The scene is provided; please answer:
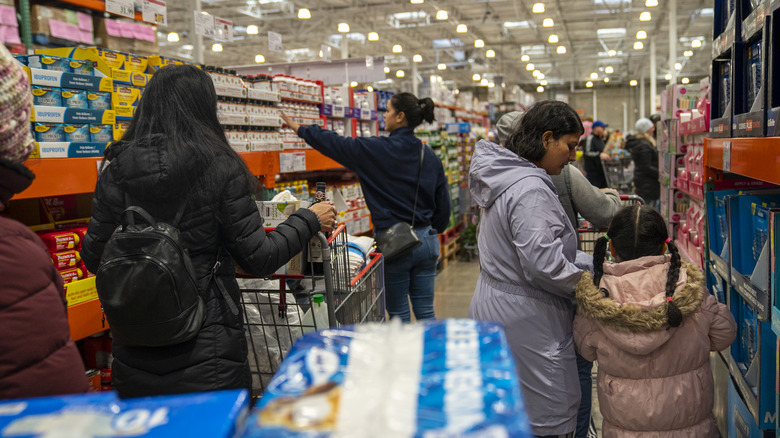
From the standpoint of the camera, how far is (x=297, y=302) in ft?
8.04

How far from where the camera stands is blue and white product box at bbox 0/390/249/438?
0.71m

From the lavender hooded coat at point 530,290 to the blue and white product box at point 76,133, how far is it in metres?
1.77

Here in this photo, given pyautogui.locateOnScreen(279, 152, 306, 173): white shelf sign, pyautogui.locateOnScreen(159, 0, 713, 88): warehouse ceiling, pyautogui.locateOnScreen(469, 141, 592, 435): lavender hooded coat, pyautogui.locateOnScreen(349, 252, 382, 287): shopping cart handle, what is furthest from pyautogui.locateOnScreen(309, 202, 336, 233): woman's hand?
pyautogui.locateOnScreen(159, 0, 713, 88): warehouse ceiling

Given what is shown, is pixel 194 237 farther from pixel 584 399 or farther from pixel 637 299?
pixel 584 399

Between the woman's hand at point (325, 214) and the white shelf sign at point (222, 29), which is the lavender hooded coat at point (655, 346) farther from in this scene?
the white shelf sign at point (222, 29)

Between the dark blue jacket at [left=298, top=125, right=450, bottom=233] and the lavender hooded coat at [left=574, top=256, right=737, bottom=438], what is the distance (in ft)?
5.91

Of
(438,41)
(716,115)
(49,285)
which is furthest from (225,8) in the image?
(49,285)

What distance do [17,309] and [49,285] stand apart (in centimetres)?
8

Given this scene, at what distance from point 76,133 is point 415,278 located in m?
2.15

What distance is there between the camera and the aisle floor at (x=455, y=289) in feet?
20.4

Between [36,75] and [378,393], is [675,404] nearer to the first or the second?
[378,393]

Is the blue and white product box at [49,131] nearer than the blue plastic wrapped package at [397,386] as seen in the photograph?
No

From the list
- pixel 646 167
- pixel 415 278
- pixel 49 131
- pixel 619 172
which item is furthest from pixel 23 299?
pixel 619 172

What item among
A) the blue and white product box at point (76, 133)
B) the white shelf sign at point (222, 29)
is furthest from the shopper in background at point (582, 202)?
the white shelf sign at point (222, 29)
